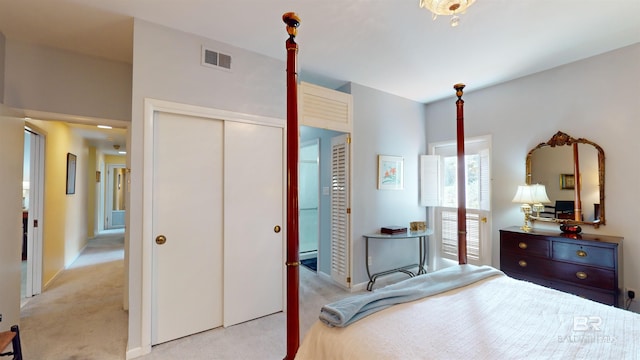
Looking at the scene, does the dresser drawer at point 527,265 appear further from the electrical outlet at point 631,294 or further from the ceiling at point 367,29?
the ceiling at point 367,29

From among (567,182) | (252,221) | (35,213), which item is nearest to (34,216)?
(35,213)

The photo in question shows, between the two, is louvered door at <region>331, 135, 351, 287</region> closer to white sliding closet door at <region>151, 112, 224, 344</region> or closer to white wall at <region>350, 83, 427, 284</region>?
white wall at <region>350, 83, 427, 284</region>

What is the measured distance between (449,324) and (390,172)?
2.78m

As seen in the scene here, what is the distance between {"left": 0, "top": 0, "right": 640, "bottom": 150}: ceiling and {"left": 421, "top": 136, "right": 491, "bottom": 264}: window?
1.24 metres

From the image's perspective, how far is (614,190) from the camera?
263 centimetres

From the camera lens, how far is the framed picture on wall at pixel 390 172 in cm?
376

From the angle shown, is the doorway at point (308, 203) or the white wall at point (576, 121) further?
the doorway at point (308, 203)

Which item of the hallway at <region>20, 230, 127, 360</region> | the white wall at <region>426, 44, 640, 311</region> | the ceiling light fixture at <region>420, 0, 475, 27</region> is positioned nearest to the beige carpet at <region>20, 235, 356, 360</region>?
the hallway at <region>20, 230, 127, 360</region>

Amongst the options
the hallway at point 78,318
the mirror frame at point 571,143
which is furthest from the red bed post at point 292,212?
the mirror frame at point 571,143

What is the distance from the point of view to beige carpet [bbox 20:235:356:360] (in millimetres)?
2123

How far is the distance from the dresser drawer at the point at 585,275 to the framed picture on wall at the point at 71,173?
6869mm

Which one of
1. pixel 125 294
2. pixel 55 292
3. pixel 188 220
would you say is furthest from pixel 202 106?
pixel 55 292

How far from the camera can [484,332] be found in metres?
1.18

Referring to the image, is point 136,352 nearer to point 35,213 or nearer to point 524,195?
point 35,213
